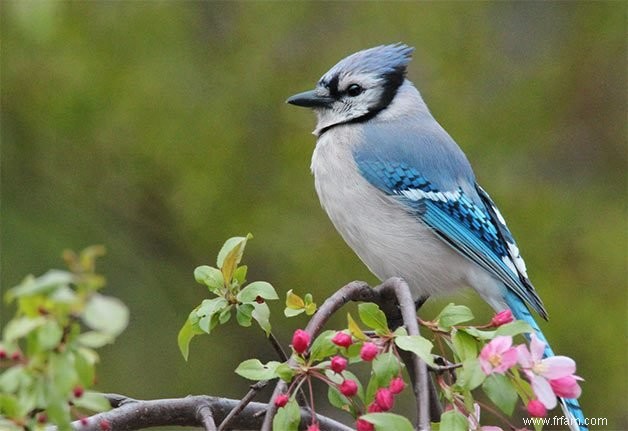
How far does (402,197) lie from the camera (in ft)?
9.69

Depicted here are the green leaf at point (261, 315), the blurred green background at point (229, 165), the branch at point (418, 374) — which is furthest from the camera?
the blurred green background at point (229, 165)

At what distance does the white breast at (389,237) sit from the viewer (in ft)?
9.42

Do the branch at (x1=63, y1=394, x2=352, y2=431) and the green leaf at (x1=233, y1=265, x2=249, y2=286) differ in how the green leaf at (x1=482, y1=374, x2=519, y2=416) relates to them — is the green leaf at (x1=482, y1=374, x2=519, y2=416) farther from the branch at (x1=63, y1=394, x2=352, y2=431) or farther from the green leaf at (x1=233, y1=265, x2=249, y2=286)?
the green leaf at (x1=233, y1=265, x2=249, y2=286)

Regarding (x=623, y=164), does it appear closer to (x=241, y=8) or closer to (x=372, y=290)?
(x=241, y=8)

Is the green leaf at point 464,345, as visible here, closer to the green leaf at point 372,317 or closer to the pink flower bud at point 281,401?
the green leaf at point 372,317

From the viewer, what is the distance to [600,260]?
161 inches

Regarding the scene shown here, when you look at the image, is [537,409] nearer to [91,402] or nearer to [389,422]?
[389,422]

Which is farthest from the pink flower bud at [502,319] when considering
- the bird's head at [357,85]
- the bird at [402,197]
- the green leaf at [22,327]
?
the bird's head at [357,85]

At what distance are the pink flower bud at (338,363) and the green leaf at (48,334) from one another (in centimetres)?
48

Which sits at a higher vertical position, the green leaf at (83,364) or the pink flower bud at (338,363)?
the green leaf at (83,364)

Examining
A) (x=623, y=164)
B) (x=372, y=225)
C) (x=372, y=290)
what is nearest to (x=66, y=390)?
(x=372, y=290)

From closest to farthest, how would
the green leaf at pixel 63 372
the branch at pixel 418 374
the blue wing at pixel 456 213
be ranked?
the green leaf at pixel 63 372, the branch at pixel 418 374, the blue wing at pixel 456 213

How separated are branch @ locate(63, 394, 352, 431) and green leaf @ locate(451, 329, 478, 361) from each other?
0.30 metres

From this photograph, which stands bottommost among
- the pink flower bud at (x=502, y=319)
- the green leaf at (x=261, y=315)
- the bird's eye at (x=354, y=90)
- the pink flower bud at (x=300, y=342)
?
the pink flower bud at (x=502, y=319)
